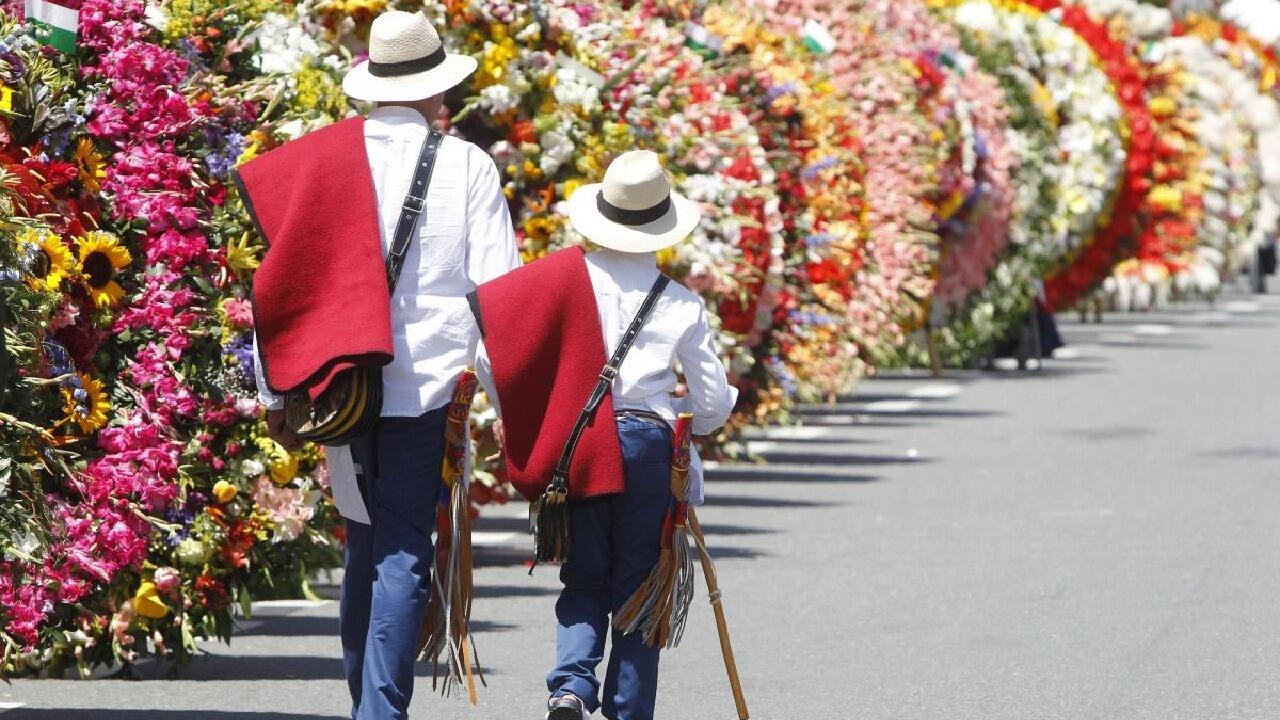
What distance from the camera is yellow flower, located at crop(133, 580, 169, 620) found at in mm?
Result: 7762

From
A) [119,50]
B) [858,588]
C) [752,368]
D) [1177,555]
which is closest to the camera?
[119,50]

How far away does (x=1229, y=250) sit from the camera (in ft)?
116

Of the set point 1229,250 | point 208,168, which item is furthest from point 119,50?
point 1229,250

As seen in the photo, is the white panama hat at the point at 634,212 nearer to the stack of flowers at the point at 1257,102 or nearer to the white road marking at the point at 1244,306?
the stack of flowers at the point at 1257,102

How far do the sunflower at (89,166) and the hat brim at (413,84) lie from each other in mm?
1175

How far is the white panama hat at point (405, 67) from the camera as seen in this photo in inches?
268

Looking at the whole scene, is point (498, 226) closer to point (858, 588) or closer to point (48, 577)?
point (48, 577)

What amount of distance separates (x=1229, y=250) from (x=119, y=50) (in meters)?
29.2

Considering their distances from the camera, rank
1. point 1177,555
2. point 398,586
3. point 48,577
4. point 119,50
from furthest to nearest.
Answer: point 1177,555 < point 119,50 < point 48,577 < point 398,586

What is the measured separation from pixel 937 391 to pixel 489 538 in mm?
11216

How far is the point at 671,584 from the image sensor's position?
675 centimetres

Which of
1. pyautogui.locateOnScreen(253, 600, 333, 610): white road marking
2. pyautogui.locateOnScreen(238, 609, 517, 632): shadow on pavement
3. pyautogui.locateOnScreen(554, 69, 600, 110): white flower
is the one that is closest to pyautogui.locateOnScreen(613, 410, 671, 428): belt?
pyautogui.locateOnScreen(238, 609, 517, 632): shadow on pavement

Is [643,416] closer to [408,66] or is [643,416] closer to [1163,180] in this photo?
[408,66]

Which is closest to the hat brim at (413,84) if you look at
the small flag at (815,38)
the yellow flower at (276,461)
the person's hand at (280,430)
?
the person's hand at (280,430)
